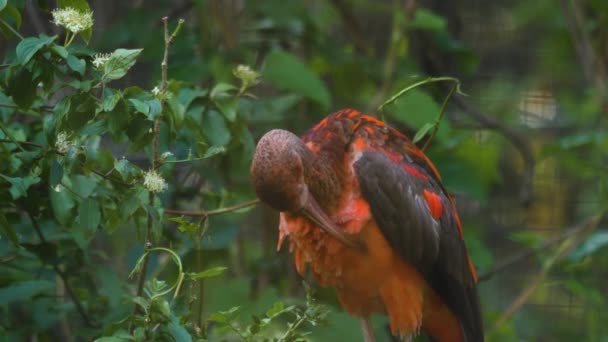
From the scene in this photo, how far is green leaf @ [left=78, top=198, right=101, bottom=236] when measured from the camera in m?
2.31

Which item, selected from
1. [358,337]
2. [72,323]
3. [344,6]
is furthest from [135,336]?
[344,6]

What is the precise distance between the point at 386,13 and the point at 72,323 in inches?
144

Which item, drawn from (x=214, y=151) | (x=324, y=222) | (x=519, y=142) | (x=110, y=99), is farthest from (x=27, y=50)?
(x=519, y=142)

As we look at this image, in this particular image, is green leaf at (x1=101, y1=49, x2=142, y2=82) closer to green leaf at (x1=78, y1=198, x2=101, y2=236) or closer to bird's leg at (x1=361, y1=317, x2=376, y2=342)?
green leaf at (x1=78, y1=198, x2=101, y2=236)

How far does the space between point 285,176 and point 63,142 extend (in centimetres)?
81

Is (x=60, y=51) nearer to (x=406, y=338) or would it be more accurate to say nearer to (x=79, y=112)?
(x=79, y=112)

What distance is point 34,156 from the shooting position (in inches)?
92.2

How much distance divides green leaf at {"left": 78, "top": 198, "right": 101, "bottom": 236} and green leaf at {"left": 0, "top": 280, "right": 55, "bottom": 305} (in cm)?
57

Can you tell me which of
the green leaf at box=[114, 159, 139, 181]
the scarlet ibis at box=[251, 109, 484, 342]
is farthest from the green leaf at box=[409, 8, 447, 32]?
the green leaf at box=[114, 159, 139, 181]

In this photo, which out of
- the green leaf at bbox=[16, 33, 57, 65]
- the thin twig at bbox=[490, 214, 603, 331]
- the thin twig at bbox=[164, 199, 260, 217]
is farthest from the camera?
the thin twig at bbox=[490, 214, 603, 331]

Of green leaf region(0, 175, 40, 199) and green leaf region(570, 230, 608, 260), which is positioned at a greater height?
green leaf region(0, 175, 40, 199)

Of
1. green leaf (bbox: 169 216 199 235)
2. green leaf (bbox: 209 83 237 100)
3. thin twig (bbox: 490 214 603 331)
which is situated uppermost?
green leaf (bbox: 209 83 237 100)

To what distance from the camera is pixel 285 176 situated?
2.86m

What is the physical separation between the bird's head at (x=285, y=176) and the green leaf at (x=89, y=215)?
0.63 meters
